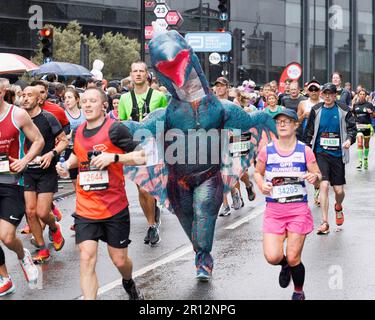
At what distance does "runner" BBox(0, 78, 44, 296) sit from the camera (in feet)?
Result: 24.1

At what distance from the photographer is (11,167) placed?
24.1ft

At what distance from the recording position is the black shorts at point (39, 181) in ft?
29.4

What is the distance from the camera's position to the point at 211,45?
76.0 ft

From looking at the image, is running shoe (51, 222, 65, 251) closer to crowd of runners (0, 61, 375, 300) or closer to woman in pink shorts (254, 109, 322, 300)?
crowd of runners (0, 61, 375, 300)

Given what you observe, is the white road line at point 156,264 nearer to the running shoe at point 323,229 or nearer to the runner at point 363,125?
the running shoe at point 323,229

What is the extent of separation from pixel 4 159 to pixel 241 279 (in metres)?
2.42

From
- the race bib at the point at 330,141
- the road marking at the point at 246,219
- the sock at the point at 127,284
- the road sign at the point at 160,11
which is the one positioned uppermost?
the road sign at the point at 160,11

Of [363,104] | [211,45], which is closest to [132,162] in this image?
[363,104]

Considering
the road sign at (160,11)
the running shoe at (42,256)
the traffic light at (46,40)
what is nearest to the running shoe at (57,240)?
the running shoe at (42,256)

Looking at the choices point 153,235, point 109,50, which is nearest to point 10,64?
point 153,235

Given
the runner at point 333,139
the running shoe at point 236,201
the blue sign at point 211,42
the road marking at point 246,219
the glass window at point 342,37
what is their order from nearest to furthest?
the runner at point 333,139, the road marking at point 246,219, the running shoe at point 236,201, the blue sign at point 211,42, the glass window at point 342,37

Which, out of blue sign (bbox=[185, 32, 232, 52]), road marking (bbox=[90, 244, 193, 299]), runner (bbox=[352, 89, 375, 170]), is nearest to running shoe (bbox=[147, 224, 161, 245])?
road marking (bbox=[90, 244, 193, 299])
